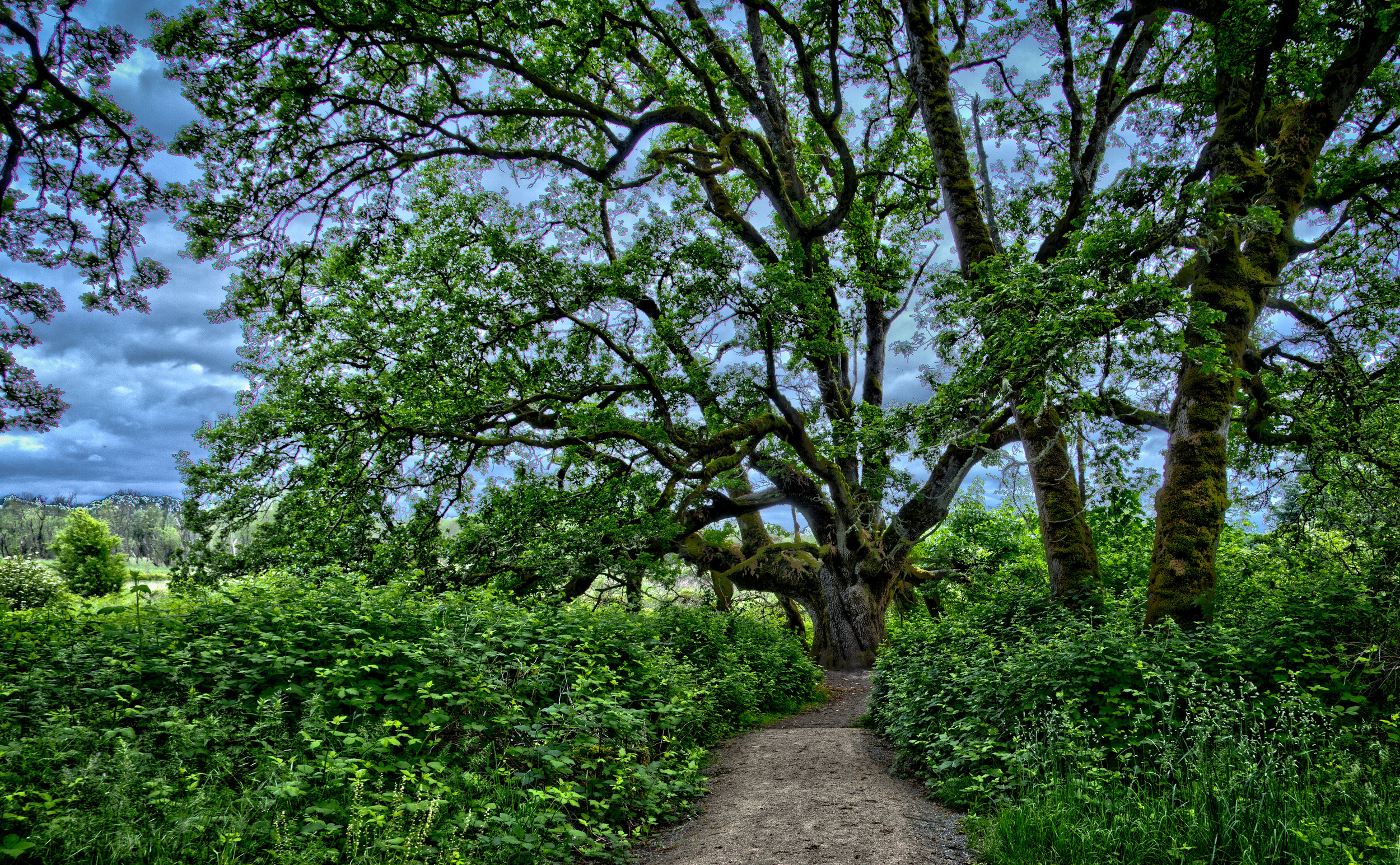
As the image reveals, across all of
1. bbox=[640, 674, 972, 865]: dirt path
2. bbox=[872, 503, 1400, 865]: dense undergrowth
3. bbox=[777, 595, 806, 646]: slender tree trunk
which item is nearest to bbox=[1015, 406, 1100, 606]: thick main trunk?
bbox=[872, 503, 1400, 865]: dense undergrowth

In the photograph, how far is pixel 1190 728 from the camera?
461 centimetres

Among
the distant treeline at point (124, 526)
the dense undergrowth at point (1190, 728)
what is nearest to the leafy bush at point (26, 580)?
the dense undergrowth at point (1190, 728)

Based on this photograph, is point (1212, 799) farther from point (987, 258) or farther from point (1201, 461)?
point (987, 258)

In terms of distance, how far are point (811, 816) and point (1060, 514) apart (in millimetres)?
5828

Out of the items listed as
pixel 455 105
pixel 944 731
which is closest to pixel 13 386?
pixel 455 105

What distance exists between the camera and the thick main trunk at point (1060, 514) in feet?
28.2

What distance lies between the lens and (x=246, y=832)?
3297mm

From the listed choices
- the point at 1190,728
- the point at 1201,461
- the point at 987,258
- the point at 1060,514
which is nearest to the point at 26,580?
the point at 987,258

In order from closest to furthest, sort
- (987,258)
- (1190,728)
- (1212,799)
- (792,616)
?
(1212,799) < (1190,728) < (987,258) < (792,616)

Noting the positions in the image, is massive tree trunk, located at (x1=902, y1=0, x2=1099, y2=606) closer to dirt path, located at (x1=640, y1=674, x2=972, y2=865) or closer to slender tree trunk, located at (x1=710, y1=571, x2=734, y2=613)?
dirt path, located at (x1=640, y1=674, x2=972, y2=865)

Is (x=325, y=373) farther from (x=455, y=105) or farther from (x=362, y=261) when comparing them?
(x=455, y=105)

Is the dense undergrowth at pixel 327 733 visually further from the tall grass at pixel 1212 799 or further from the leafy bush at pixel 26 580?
the leafy bush at pixel 26 580

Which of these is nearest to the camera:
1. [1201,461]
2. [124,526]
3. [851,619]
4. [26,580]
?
[1201,461]

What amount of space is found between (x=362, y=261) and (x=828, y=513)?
1011cm
